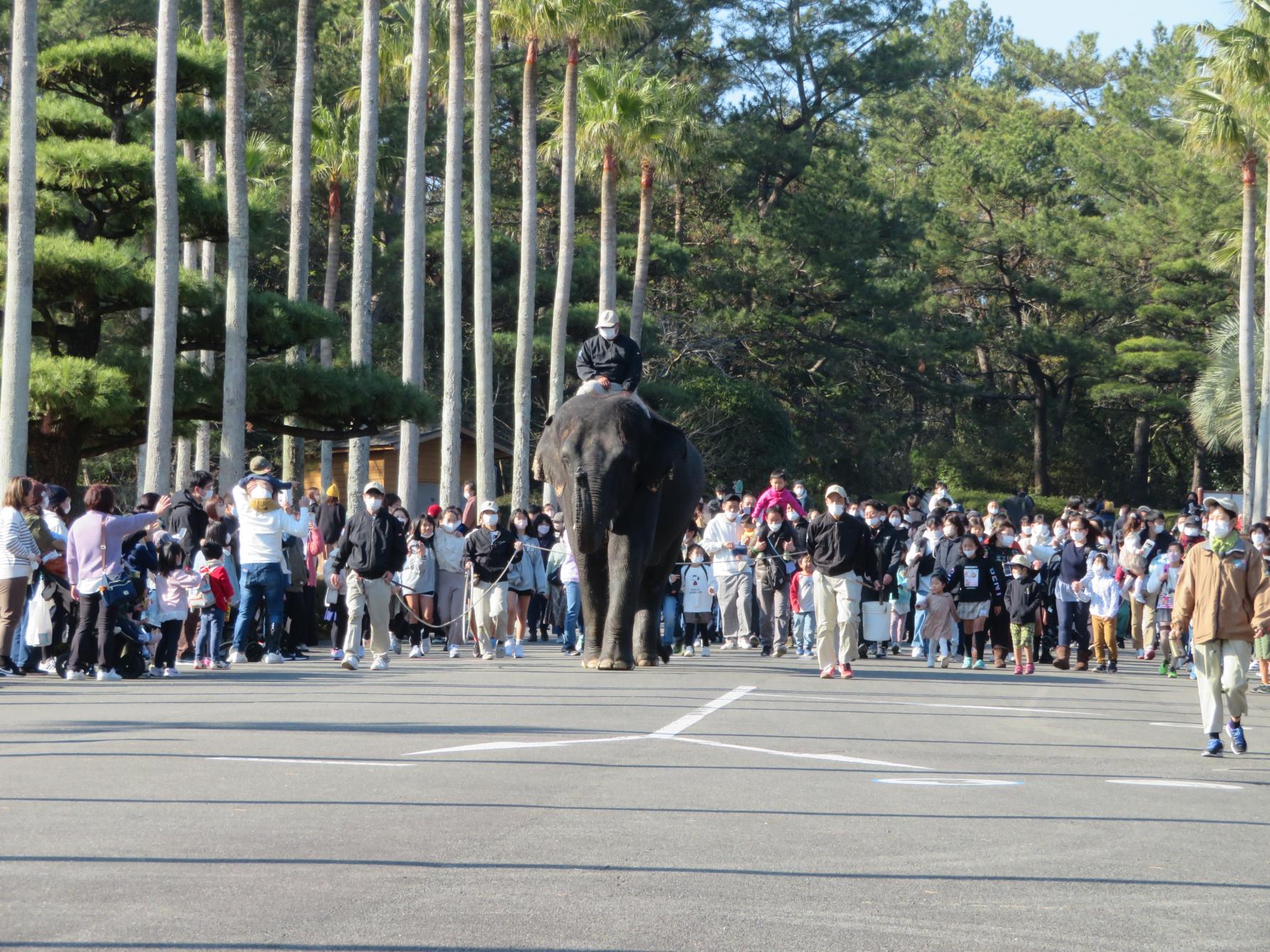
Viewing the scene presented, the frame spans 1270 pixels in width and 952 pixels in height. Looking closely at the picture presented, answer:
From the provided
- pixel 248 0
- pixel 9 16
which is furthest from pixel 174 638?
pixel 248 0


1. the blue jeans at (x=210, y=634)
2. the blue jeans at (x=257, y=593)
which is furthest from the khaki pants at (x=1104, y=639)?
the blue jeans at (x=210, y=634)

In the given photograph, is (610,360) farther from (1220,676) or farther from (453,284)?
(453,284)

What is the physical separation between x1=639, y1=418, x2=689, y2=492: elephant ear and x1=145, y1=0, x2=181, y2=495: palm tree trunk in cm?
962

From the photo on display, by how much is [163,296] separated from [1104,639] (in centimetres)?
1387

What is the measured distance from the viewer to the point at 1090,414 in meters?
62.0

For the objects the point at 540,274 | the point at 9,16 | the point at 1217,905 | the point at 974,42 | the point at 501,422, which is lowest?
the point at 1217,905

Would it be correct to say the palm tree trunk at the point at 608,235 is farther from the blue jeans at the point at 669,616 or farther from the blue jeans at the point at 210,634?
the blue jeans at the point at 210,634

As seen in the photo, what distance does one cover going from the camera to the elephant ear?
18.5 m

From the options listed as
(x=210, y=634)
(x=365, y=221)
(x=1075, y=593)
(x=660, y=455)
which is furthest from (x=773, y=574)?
(x=365, y=221)

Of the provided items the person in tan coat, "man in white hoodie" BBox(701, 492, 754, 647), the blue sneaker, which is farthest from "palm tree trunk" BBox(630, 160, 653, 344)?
the blue sneaker

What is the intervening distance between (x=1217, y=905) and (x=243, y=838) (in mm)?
3969

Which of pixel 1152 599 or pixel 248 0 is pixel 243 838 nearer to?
pixel 1152 599

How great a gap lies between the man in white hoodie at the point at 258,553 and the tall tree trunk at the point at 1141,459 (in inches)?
1819

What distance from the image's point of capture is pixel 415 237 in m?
33.3
